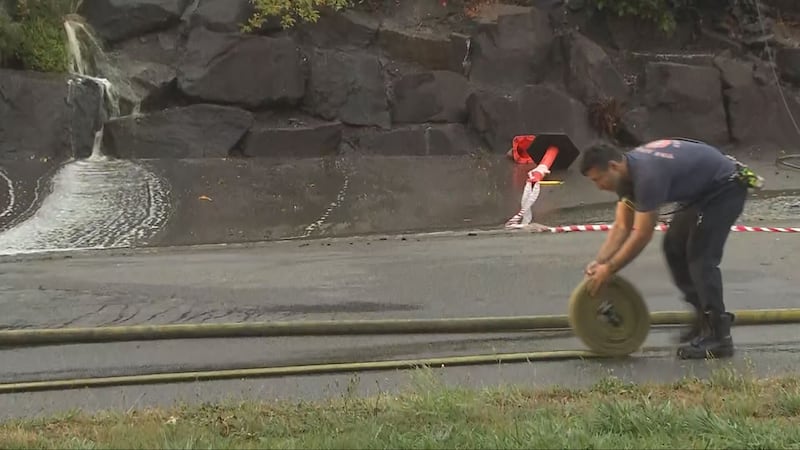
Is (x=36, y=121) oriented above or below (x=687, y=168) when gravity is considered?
below

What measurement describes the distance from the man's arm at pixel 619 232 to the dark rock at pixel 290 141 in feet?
32.1

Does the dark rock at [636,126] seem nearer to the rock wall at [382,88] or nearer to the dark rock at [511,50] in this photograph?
the rock wall at [382,88]

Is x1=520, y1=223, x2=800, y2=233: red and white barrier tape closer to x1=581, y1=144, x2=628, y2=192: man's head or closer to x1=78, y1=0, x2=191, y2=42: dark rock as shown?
x1=581, y1=144, x2=628, y2=192: man's head

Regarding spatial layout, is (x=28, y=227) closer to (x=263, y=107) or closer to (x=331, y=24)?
(x=263, y=107)

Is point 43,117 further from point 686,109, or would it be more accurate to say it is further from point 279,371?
point 686,109

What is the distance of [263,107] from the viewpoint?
1507 cm

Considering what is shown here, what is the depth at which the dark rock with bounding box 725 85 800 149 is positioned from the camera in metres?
16.5

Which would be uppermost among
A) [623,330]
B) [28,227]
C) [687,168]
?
[687,168]

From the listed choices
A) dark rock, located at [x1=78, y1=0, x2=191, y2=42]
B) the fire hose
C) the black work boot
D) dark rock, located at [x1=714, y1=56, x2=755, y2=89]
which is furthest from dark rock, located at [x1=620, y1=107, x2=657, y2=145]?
the black work boot

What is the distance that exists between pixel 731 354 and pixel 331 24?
40.0 ft

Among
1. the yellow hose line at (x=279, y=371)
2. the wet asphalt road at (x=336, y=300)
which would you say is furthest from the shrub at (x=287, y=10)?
the yellow hose line at (x=279, y=371)

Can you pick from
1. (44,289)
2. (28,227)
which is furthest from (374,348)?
(28,227)

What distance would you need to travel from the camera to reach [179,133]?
14.2m

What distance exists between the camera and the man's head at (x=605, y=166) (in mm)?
4957
